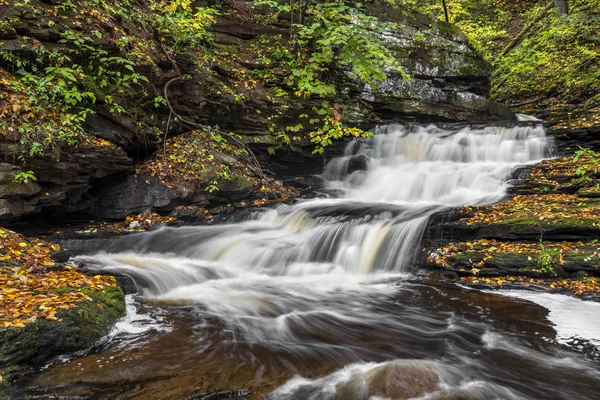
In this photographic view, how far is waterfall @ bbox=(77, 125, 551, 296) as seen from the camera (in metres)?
7.55

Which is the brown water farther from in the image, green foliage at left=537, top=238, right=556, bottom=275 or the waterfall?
the waterfall

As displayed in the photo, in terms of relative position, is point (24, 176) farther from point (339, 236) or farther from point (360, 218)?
point (360, 218)

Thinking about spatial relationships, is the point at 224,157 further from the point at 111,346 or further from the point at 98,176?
the point at 111,346

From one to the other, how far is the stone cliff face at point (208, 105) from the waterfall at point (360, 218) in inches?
45.1

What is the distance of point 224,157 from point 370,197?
427 cm

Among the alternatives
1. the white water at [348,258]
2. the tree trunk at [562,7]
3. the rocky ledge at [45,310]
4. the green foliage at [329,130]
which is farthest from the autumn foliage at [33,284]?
the tree trunk at [562,7]

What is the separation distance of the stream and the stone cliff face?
1358 mm

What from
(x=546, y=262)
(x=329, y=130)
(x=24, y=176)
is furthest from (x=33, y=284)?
(x=329, y=130)

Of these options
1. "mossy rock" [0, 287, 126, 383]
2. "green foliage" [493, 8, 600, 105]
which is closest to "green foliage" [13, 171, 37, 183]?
"mossy rock" [0, 287, 126, 383]

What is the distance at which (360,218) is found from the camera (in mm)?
8758

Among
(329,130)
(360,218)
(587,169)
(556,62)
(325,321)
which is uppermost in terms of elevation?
(556,62)

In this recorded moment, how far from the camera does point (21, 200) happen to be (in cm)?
673

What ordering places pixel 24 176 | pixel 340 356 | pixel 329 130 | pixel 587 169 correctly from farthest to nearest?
pixel 329 130
pixel 587 169
pixel 24 176
pixel 340 356

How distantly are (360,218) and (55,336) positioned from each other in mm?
6282
